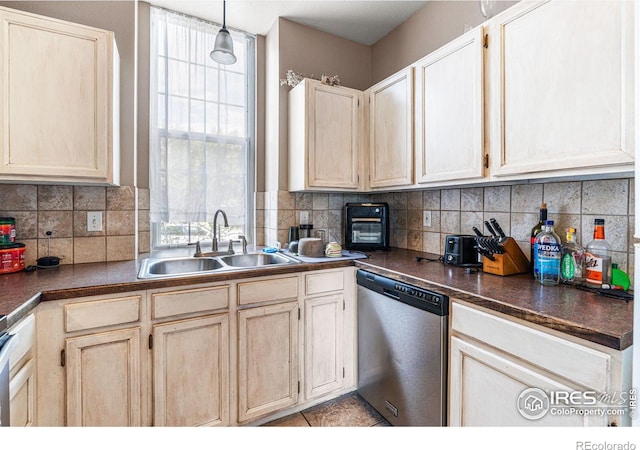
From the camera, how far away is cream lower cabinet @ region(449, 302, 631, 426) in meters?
0.89

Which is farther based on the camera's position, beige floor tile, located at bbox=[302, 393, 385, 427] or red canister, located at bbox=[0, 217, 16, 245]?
beige floor tile, located at bbox=[302, 393, 385, 427]

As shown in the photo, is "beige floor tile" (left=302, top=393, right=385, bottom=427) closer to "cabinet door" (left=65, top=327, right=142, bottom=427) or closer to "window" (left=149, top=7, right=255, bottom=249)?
"cabinet door" (left=65, top=327, right=142, bottom=427)

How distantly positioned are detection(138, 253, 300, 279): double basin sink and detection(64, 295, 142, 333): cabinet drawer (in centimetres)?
31

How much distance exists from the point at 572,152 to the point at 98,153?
2.16m

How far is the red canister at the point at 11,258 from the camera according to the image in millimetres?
1515

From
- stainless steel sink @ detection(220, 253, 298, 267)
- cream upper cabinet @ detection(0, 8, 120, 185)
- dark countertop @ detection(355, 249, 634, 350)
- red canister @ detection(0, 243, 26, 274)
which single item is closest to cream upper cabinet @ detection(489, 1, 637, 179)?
dark countertop @ detection(355, 249, 634, 350)

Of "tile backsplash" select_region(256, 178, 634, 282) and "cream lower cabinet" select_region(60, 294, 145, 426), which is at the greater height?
"tile backsplash" select_region(256, 178, 634, 282)

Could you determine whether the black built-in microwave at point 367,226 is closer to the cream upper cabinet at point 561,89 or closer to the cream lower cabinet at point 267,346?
the cream lower cabinet at point 267,346

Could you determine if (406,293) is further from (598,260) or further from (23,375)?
(23,375)

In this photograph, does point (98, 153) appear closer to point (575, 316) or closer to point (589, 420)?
point (575, 316)

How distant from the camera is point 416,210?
240 centimetres

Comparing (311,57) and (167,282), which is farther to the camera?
(311,57)

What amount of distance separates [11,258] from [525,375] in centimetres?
231
